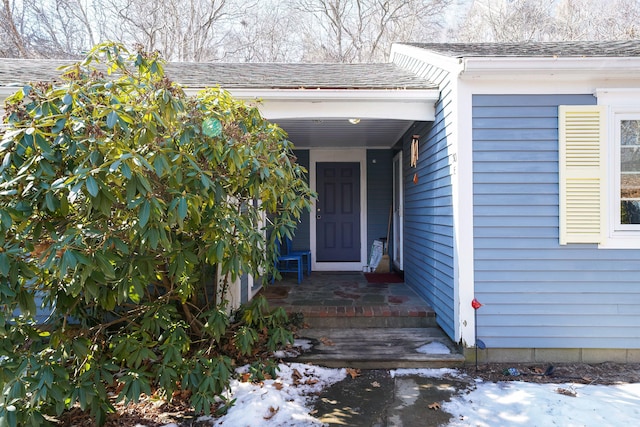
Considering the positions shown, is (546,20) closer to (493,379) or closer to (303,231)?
(303,231)

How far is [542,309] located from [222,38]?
14029 millimetres

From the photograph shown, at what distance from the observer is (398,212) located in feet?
19.5

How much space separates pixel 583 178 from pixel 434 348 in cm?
195

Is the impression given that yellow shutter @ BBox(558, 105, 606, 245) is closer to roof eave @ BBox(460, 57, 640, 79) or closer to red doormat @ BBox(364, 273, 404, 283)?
roof eave @ BBox(460, 57, 640, 79)

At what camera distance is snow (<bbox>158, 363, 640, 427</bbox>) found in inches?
96.3

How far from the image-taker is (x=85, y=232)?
76.7 inches

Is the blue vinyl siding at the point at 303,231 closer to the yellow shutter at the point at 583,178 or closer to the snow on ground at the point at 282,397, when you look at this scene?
the snow on ground at the point at 282,397

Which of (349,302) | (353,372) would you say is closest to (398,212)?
(349,302)

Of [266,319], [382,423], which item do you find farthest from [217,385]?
[382,423]

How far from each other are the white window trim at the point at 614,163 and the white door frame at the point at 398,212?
2.64m

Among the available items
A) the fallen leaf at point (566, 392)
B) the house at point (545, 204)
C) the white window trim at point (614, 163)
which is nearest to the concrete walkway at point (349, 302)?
the house at point (545, 204)

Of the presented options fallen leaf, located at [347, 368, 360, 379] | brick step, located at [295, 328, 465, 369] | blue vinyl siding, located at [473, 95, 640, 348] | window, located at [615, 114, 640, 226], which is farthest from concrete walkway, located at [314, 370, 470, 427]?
window, located at [615, 114, 640, 226]

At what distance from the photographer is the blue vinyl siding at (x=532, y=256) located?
10.7ft

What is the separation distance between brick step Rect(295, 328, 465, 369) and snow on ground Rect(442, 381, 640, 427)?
47 cm
